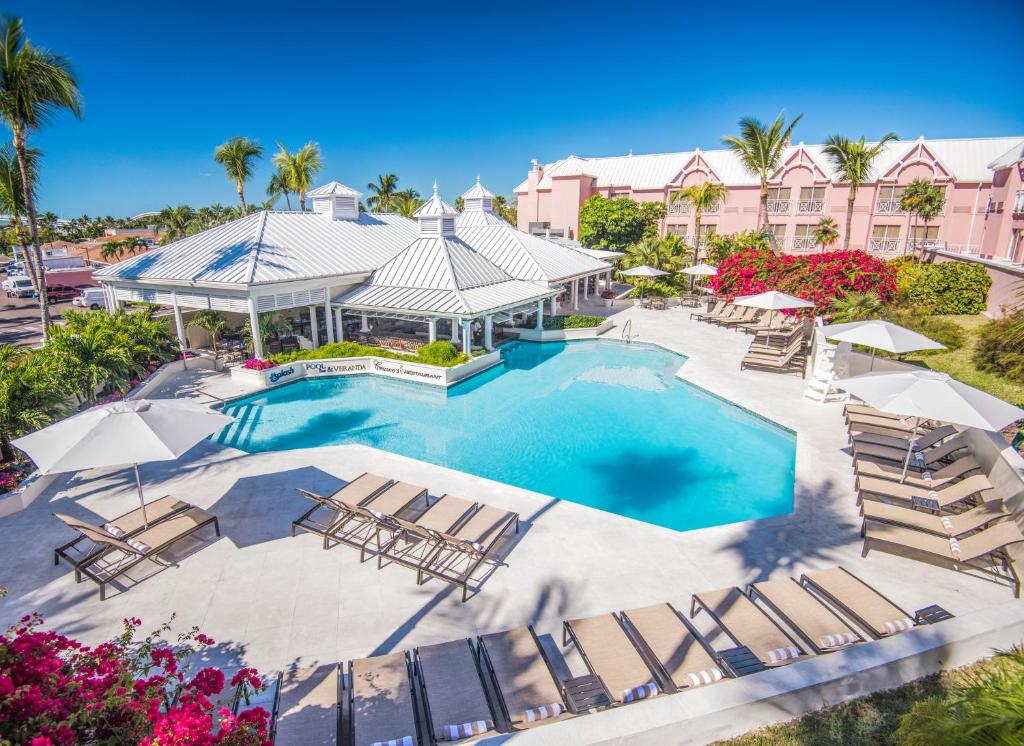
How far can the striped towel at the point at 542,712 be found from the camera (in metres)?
5.31

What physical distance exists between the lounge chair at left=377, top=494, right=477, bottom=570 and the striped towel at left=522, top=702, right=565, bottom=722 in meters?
3.19

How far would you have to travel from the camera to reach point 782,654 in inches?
238

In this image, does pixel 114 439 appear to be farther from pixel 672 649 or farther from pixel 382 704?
pixel 672 649

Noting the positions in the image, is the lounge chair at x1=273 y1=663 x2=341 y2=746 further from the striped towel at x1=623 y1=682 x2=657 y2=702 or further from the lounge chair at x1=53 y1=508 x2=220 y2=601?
the lounge chair at x1=53 y1=508 x2=220 y2=601

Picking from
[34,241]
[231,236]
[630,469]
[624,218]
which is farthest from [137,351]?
[624,218]

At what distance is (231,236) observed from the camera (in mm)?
22797

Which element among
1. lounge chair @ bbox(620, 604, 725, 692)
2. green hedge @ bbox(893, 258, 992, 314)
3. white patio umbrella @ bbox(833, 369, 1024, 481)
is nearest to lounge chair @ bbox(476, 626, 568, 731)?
lounge chair @ bbox(620, 604, 725, 692)

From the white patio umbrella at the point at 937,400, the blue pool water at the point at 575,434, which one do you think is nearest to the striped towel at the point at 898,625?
the white patio umbrella at the point at 937,400

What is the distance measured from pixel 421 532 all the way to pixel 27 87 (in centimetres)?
1822

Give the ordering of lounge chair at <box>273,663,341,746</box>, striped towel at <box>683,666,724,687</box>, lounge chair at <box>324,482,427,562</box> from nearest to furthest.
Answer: lounge chair at <box>273,663,341,746</box>, striped towel at <box>683,666,724,687</box>, lounge chair at <box>324,482,427,562</box>

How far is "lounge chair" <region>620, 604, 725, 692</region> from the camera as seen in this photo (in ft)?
18.7

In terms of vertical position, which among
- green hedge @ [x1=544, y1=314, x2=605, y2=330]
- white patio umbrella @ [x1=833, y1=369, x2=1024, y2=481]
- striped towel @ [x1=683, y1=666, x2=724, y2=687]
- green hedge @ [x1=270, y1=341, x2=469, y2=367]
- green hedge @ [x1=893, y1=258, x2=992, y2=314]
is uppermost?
green hedge @ [x1=893, y1=258, x2=992, y2=314]

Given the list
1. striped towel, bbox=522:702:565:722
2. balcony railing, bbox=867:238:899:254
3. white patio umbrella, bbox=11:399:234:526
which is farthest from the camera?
balcony railing, bbox=867:238:899:254

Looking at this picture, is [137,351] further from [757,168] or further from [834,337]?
[757,168]
